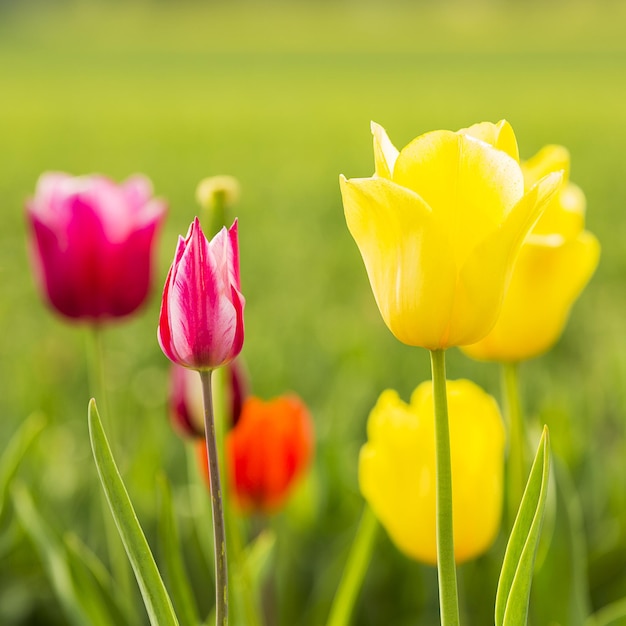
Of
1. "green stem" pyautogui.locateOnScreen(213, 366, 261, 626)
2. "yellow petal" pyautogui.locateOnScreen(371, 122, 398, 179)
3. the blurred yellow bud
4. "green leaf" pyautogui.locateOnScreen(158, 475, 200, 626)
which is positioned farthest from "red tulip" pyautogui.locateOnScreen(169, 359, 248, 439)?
"yellow petal" pyautogui.locateOnScreen(371, 122, 398, 179)

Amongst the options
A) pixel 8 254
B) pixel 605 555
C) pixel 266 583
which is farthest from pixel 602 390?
pixel 8 254

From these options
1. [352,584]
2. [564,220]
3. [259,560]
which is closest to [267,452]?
[259,560]

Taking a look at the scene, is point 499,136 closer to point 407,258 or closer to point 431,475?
point 407,258

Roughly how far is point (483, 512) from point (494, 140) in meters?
Result: 0.34

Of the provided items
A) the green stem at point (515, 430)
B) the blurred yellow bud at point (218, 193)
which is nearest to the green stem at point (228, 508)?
the blurred yellow bud at point (218, 193)

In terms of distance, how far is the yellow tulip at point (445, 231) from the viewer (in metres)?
0.53

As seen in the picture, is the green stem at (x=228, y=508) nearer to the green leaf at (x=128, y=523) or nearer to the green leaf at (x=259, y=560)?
the green leaf at (x=259, y=560)

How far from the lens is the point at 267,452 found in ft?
3.25

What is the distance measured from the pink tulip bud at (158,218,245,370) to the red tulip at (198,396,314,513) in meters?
0.44

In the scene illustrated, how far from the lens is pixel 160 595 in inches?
20.8

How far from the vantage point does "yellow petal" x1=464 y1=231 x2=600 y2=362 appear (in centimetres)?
79

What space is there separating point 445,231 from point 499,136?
76mm

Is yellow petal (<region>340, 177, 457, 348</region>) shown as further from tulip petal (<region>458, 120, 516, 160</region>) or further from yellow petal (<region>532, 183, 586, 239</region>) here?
yellow petal (<region>532, 183, 586, 239</region>)

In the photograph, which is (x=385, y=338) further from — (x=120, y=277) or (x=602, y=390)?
(x=120, y=277)
